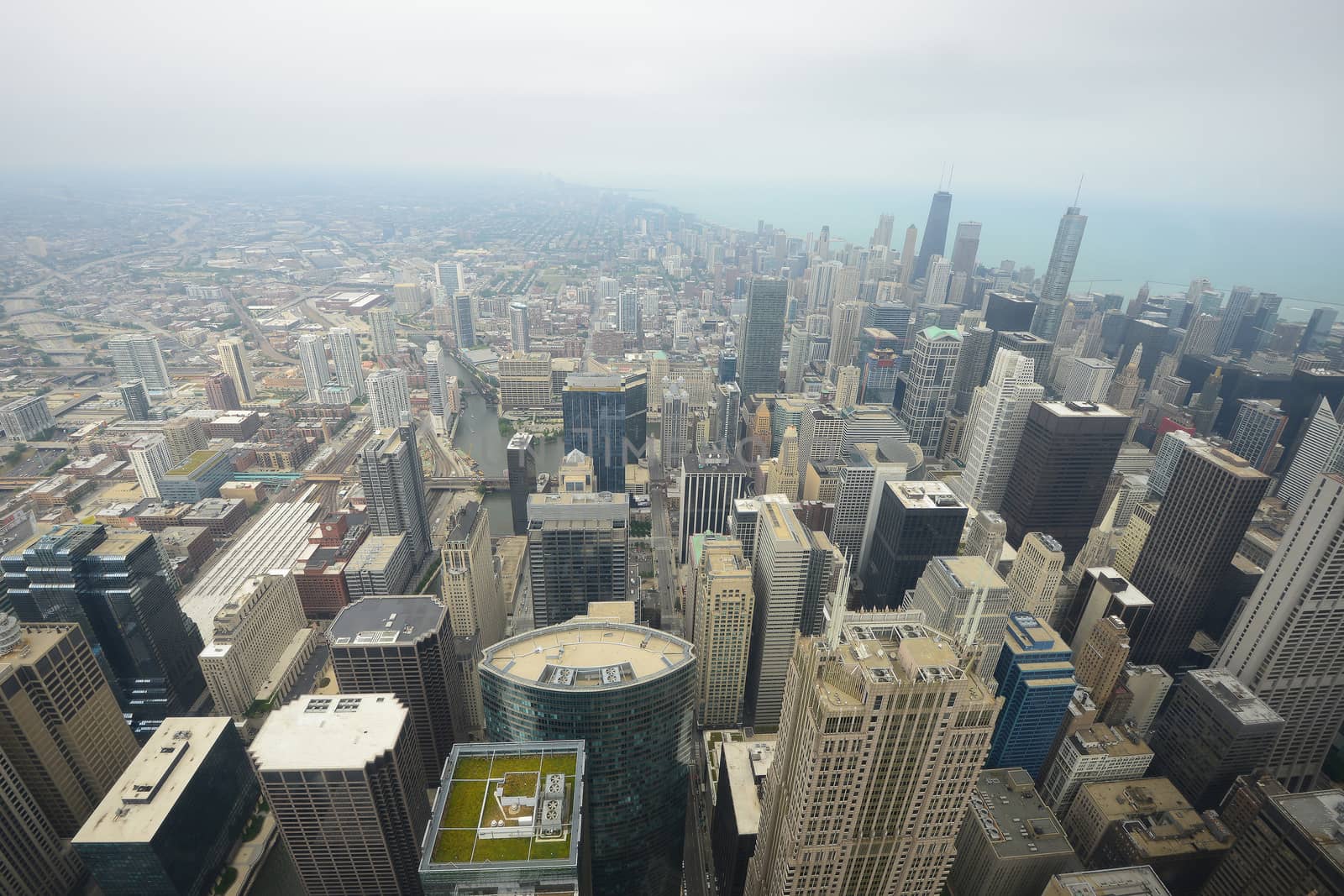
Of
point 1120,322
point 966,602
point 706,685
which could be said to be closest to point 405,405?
point 706,685

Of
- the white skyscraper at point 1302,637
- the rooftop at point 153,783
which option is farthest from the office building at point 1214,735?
the rooftop at point 153,783

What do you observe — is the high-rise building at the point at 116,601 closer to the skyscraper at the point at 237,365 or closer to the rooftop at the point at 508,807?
the rooftop at the point at 508,807

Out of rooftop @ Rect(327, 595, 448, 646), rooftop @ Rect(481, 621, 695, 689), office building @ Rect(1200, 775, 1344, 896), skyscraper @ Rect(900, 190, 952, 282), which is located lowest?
office building @ Rect(1200, 775, 1344, 896)

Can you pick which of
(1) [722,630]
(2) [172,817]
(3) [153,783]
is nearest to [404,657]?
(2) [172,817]

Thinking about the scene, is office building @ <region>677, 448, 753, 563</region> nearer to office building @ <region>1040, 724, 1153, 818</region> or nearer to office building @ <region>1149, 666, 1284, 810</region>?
office building @ <region>1040, 724, 1153, 818</region>

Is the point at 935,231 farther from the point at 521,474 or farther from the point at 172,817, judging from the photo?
the point at 172,817

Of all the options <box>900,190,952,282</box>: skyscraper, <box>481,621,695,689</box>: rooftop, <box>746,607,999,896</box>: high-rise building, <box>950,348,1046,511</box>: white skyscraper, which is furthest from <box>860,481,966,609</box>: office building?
<box>900,190,952,282</box>: skyscraper
